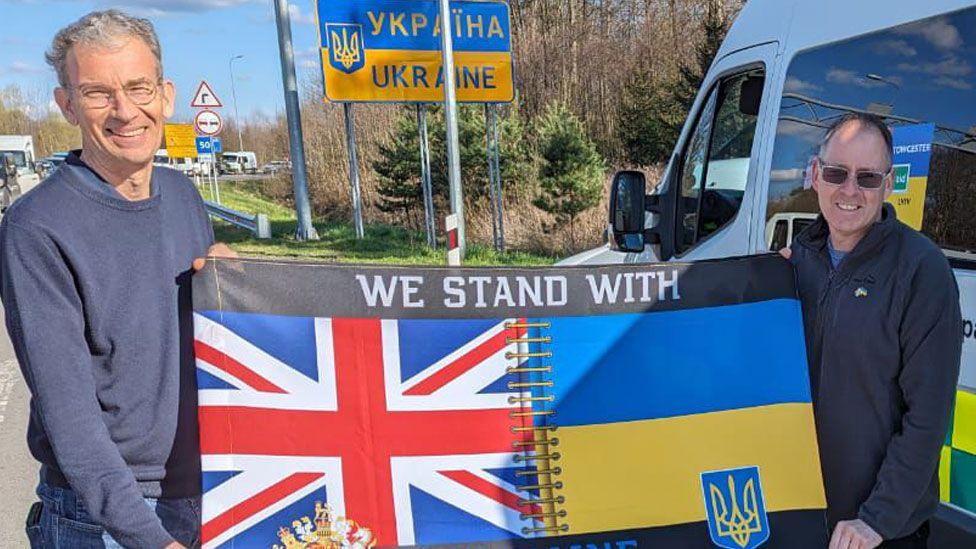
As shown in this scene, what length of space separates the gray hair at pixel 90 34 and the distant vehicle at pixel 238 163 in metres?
56.7

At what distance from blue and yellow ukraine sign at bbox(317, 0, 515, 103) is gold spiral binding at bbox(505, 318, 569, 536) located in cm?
1179

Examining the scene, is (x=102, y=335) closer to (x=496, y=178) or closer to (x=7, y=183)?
(x=496, y=178)

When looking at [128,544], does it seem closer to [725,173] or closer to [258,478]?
[258,478]

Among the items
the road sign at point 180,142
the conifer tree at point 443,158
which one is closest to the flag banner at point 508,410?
the conifer tree at point 443,158

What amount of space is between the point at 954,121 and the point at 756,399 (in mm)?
1092

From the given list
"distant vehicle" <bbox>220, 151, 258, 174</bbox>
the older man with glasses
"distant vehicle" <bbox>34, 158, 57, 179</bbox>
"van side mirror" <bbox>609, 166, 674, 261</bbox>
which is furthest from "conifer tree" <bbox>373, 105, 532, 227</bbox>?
"distant vehicle" <bbox>220, 151, 258, 174</bbox>

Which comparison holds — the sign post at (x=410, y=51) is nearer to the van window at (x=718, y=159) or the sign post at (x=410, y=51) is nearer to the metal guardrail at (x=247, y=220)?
the metal guardrail at (x=247, y=220)

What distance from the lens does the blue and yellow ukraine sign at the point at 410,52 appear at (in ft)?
43.0

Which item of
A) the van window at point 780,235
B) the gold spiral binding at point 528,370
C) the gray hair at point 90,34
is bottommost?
the gold spiral binding at point 528,370

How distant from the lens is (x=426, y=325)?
2.06 metres

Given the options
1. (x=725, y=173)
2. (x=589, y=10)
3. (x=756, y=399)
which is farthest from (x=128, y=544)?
(x=589, y=10)

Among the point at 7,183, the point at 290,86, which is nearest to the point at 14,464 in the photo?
the point at 290,86

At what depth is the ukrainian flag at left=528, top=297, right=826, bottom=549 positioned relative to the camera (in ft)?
6.78

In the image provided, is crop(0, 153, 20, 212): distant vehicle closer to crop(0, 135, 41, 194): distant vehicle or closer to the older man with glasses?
crop(0, 135, 41, 194): distant vehicle
